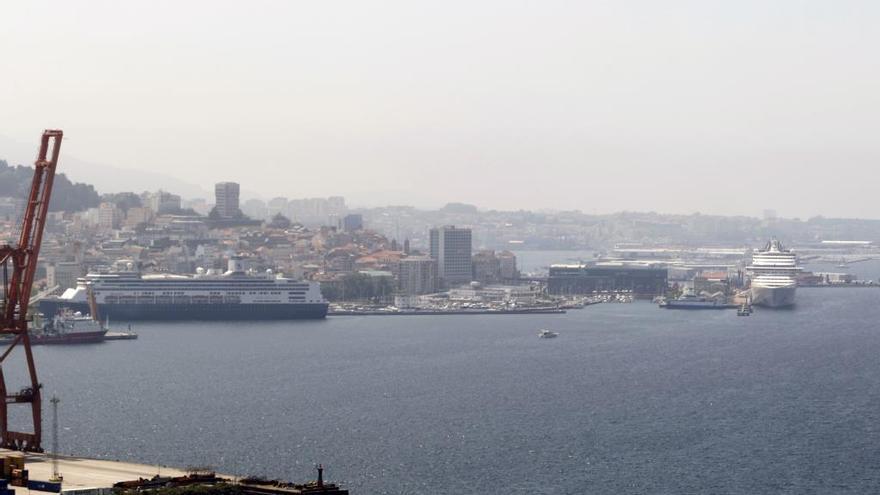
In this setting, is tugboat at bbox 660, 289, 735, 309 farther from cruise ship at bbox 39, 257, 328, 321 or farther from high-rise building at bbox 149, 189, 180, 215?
high-rise building at bbox 149, 189, 180, 215

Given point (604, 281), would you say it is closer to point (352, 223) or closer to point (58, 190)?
point (58, 190)

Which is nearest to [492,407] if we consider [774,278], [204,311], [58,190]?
[204,311]

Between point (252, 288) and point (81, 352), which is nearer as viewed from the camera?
point (81, 352)

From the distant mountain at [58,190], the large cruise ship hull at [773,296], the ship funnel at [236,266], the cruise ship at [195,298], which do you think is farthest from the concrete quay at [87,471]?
the distant mountain at [58,190]

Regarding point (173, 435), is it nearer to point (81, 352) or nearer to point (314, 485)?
point (314, 485)

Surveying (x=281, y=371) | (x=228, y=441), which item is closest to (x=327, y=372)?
(x=281, y=371)

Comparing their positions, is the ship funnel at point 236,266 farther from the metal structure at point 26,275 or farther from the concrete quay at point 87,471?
→ the concrete quay at point 87,471
